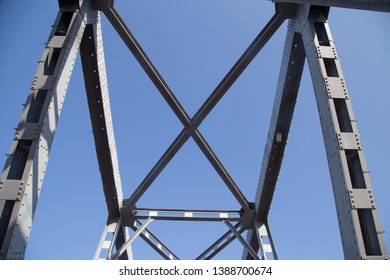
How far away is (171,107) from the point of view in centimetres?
1018

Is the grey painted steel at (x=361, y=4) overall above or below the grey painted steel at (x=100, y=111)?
below

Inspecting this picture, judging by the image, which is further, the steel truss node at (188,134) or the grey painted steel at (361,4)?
the grey painted steel at (361,4)

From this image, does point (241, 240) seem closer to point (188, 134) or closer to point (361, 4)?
point (188, 134)

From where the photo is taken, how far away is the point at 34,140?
561cm

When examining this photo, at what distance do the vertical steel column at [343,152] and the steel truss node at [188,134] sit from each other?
0.06ft

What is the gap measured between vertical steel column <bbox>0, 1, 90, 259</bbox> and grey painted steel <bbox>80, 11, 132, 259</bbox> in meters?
1.25

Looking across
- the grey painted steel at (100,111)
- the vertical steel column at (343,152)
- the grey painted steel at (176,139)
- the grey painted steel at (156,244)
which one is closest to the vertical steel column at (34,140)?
the grey painted steel at (100,111)

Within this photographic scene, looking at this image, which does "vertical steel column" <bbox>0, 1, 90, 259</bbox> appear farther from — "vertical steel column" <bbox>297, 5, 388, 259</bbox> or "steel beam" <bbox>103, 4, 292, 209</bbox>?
"vertical steel column" <bbox>297, 5, 388, 259</bbox>

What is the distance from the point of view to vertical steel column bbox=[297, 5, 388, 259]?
4.86 m

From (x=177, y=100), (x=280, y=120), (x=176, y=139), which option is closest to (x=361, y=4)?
(x=280, y=120)

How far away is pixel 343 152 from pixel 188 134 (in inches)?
234

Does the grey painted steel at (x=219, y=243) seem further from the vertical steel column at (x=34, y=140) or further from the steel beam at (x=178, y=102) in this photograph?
the vertical steel column at (x=34, y=140)

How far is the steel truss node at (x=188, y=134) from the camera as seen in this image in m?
5.08
